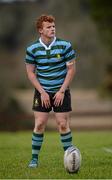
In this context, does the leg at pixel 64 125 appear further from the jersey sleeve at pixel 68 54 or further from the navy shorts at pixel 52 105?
the jersey sleeve at pixel 68 54

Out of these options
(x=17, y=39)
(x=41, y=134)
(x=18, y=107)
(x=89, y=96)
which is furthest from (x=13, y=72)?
(x=41, y=134)

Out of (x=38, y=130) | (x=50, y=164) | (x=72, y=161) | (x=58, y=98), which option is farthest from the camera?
(x=50, y=164)

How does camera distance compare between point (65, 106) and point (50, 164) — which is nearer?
point (65, 106)

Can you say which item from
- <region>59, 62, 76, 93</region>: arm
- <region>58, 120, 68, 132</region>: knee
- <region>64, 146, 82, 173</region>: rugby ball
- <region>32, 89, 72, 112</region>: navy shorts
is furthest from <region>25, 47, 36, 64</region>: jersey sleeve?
<region>64, 146, 82, 173</region>: rugby ball

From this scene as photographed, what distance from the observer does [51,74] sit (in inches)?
440

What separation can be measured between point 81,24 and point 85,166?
42.0 meters

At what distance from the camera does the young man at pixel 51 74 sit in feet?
36.6

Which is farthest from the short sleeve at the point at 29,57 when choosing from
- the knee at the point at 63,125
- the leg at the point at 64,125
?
the knee at the point at 63,125

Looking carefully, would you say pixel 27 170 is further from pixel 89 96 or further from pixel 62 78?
pixel 89 96

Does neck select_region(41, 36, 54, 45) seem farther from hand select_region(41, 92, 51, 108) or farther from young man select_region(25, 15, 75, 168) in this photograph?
hand select_region(41, 92, 51, 108)

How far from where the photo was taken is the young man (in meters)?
11.1

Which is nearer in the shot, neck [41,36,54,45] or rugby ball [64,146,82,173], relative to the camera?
rugby ball [64,146,82,173]

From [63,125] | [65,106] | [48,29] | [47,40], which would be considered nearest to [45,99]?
[65,106]

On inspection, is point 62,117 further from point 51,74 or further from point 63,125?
point 51,74
